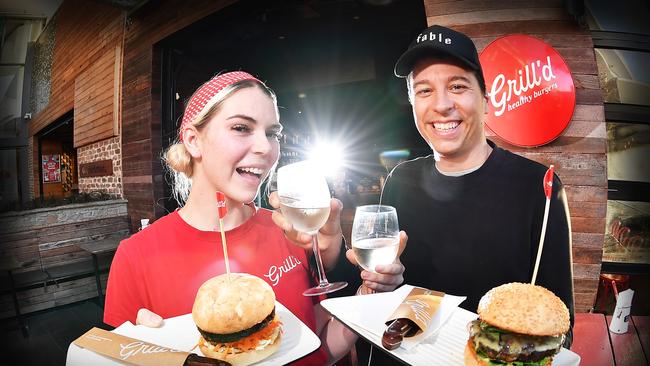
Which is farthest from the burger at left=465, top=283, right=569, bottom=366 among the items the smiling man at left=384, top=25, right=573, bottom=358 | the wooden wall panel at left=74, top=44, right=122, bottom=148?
the wooden wall panel at left=74, top=44, right=122, bottom=148

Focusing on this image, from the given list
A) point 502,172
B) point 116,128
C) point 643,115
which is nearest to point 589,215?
point 643,115

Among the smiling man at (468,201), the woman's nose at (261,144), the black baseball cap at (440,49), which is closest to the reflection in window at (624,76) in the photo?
the smiling man at (468,201)

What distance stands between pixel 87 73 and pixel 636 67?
9.31 feet

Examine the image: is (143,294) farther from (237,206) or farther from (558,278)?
(558,278)

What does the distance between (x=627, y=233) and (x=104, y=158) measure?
2.94m

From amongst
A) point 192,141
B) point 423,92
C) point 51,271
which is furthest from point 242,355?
point 423,92

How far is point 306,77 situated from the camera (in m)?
2.29

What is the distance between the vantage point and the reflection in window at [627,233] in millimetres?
1650

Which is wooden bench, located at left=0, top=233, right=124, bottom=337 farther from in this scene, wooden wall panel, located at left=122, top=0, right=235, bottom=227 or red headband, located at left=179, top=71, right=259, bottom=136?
red headband, located at left=179, top=71, right=259, bottom=136

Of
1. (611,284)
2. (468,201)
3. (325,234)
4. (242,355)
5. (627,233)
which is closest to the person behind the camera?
(242,355)

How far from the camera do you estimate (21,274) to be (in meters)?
1.23

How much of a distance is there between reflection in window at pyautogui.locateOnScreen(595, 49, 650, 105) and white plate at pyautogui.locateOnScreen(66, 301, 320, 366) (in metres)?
2.00

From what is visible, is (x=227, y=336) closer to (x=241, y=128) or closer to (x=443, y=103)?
(x=241, y=128)

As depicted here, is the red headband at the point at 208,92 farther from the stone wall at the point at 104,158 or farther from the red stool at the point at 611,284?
the red stool at the point at 611,284
